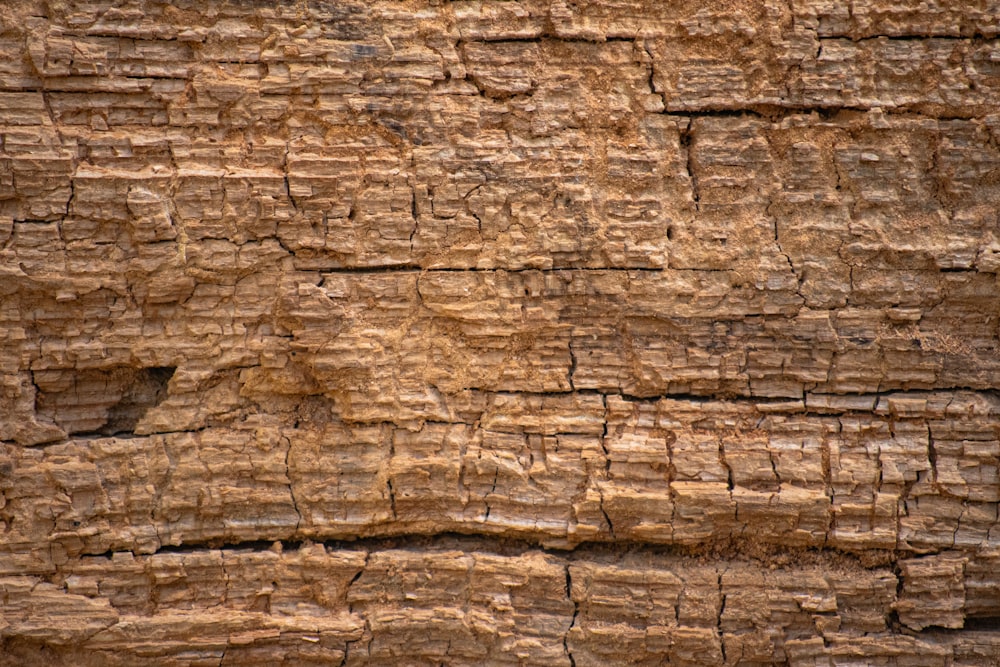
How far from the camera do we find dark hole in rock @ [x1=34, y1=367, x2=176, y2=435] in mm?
2350

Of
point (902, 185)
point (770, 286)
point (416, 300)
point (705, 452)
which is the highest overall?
point (902, 185)

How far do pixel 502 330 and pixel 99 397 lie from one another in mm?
1378

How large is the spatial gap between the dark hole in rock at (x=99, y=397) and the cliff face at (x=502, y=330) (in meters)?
0.01

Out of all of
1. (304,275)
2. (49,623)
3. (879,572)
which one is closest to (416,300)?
(304,275)

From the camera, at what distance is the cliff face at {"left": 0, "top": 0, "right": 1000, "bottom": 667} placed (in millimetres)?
2262

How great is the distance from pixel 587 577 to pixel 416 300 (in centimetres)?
109

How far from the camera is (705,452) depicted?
92.4 inches

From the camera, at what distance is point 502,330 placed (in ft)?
7.66

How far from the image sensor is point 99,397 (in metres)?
2.38

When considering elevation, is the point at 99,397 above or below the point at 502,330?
below

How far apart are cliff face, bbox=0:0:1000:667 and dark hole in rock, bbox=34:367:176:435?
0.04 ft

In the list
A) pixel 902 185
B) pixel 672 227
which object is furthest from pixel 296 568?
pixel 902 185

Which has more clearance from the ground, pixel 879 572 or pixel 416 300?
pixel 416 300

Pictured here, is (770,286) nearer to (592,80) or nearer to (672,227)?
(672,227)
